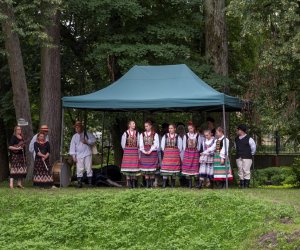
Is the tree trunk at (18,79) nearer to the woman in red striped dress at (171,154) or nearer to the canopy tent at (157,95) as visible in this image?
the canopy tent at (157,95)

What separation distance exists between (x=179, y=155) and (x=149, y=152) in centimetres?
72

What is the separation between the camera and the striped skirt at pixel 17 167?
650 inches

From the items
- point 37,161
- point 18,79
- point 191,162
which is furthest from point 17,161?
point 191,162

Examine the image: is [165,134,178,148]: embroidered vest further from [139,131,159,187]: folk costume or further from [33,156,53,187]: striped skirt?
[33,156,53,187]: striped skirt

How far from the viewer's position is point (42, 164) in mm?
16469

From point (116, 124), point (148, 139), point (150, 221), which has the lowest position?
point (150, 221)

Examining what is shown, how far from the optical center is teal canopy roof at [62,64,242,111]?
51.9ft

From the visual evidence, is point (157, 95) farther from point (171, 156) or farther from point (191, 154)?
point (191, 154)

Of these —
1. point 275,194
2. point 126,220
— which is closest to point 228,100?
point 275,194

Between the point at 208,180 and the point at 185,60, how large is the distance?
5.03 metres

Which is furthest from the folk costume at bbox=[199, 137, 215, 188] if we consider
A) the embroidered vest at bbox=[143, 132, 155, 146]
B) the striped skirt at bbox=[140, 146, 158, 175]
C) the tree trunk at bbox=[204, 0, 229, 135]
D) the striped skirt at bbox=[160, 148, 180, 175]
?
the tree trunk at bbox=[204, 0, 229, 135]

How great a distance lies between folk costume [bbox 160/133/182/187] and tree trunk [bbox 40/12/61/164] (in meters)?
4.03

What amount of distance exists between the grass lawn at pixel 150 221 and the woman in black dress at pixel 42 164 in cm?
254

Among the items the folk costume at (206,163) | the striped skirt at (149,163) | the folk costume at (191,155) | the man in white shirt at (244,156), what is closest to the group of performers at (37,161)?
the striped skirt at (149,163)
